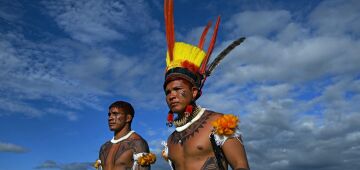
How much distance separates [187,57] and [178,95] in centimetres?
68

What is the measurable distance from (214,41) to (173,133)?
157 centimetres

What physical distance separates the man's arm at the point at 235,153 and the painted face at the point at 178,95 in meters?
0.93

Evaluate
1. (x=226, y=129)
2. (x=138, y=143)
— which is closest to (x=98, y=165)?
(x=138, y=143)

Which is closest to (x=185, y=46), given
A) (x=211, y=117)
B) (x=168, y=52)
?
(x=168, y=52)

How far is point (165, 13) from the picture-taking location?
6.57 m

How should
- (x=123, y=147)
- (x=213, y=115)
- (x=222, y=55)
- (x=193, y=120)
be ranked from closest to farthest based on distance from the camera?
1. (x=213, y=115)
2. (x=193, y=120)
3. (x=222, y=55)
4. (x=123, y=147)

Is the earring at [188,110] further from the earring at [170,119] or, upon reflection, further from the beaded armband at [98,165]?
the beaded armband at [98,165]

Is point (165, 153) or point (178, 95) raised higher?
point (178, 95)

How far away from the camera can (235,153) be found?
17.4ft

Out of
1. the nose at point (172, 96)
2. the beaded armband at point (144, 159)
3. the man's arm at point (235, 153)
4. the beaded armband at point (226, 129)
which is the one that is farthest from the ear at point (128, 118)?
the man's arm at point (235, 153)

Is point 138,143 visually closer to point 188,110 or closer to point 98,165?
point 98,165

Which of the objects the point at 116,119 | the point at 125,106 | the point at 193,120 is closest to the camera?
the point at 193,120

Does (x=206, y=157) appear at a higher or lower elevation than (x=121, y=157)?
lower

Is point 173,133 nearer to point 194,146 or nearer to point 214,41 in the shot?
point 194,146
